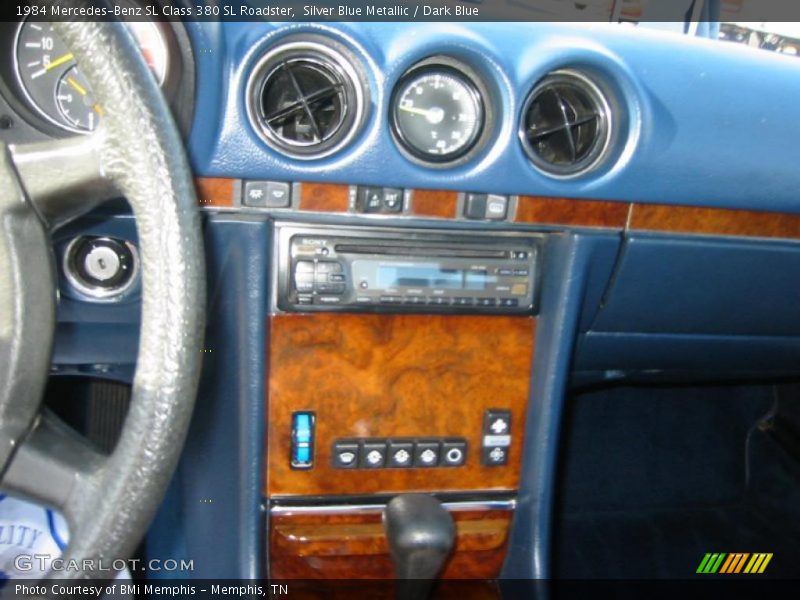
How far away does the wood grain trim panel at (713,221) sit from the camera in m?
1.35

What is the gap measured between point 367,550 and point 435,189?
64 centimetres

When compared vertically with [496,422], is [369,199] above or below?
above

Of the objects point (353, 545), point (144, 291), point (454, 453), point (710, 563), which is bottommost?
point (710, 563)

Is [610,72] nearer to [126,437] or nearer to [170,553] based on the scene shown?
[126,437]

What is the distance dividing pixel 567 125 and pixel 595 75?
0.31 feet

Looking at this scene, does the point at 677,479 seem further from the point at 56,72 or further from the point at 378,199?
the point at 56,72

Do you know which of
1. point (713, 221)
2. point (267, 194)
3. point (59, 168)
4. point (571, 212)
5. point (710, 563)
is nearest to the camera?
point (59, 168)

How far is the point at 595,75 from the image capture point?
1263 mm

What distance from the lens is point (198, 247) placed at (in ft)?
2.10

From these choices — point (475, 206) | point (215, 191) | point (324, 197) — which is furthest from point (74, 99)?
point (475, 206)

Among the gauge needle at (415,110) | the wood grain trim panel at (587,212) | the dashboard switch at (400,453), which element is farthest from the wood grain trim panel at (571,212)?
the dashboard switch at (400,453)

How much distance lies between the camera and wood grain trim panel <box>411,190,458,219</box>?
47.8 inches

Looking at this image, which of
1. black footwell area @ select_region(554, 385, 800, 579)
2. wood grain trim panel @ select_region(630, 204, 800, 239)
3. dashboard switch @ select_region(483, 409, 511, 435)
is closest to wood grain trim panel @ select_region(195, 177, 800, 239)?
wood grain trim panel @ select_region(630, 204, 800, 239)

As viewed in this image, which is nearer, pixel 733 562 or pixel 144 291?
pixel 144 291
